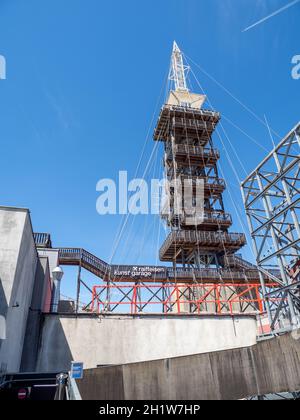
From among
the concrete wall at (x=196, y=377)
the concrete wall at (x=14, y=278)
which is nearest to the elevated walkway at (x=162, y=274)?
the concrete wall at (x=14, y=278)

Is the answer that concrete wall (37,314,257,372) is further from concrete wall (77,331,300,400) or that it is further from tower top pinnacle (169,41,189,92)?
tower top pinnacle (169,41,189,92)

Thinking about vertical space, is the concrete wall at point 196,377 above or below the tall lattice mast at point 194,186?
below

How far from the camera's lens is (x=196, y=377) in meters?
8.93

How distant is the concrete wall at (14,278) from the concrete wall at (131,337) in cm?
153

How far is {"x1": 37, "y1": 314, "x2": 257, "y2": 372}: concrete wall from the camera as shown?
40.7ft

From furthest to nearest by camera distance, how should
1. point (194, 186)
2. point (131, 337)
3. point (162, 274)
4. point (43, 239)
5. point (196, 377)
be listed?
point (194, 186) < point (162, 274) < point (43, 239) < point (131, 337) < point (196, 377)

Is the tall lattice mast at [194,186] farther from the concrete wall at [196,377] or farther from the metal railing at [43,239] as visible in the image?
the concrete wall at [196,377]

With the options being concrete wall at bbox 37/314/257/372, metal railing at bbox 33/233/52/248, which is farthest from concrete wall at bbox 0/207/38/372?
metal railing at bbox 33/233/52/248

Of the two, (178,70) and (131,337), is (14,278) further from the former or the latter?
(178,70)

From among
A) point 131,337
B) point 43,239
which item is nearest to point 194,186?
point 43,239

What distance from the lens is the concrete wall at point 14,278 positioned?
30.3 feet

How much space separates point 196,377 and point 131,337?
15.9 ft

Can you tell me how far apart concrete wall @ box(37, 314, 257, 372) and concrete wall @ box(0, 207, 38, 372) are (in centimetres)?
153

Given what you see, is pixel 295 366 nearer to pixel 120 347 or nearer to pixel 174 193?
pixel 120 347
